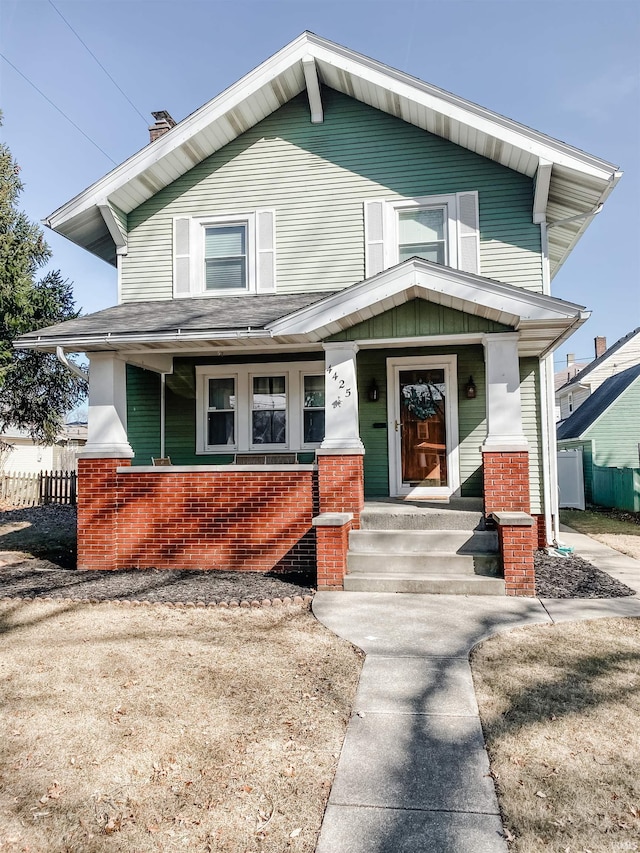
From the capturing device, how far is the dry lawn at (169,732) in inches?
98.2

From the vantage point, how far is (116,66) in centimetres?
1496

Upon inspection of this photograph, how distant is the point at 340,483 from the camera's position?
7324 mm

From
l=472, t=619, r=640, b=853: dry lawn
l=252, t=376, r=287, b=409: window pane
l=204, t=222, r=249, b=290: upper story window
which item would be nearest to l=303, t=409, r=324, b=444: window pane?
l=252, t=376, r=287, b=409: window pane

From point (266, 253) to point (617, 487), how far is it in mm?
12352

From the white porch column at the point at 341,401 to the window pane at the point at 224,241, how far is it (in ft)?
11.8

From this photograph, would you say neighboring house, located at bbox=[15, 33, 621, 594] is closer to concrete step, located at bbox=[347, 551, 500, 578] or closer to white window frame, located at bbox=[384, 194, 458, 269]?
white window frame, located at bbox=[384, 194, 458, 269]

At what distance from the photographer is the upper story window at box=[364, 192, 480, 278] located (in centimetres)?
920

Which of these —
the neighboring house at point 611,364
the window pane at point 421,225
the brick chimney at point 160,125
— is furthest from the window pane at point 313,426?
the neighboring house at point 611,364

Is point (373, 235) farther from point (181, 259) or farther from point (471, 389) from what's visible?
point (181, 259)

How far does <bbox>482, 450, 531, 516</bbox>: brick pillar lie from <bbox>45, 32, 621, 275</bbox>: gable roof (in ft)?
14.0

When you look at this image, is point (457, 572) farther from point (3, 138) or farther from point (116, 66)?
point (3, 138)

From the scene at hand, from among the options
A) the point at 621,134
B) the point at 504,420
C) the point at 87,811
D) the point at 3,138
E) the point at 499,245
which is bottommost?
the point at 87,811

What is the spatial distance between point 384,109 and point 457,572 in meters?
7.43

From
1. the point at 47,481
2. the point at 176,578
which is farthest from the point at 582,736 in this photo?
the point at 47,481
